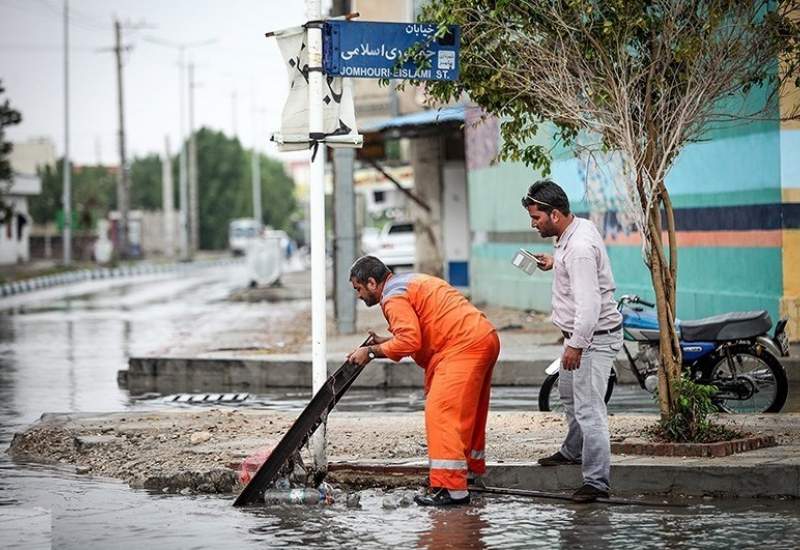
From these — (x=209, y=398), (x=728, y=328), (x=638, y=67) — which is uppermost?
(x=638, y=67)

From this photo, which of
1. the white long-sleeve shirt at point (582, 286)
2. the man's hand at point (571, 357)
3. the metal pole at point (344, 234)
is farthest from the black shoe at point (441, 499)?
the metal pole at point (344, 234)

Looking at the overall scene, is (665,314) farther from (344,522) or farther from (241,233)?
(241,233)

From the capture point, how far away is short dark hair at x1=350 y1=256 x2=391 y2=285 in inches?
360

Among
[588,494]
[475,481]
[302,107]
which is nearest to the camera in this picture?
[588,494]

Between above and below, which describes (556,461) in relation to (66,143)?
below

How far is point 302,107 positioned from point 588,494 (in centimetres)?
313

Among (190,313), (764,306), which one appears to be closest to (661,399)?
(764,306)

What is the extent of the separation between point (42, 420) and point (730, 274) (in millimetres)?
8740

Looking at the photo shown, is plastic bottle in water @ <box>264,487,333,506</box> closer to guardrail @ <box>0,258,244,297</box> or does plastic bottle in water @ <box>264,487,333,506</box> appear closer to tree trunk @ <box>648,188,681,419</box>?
Result: tree trunk @ <box>648,188,681,419</box>

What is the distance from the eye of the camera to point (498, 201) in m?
27.9

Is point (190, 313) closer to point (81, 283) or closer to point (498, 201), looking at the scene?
point (498, 201)

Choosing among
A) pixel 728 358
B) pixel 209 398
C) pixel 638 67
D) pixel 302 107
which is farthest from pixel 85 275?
pixel 638 67

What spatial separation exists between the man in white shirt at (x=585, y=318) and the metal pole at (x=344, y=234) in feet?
42.3

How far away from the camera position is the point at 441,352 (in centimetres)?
905
